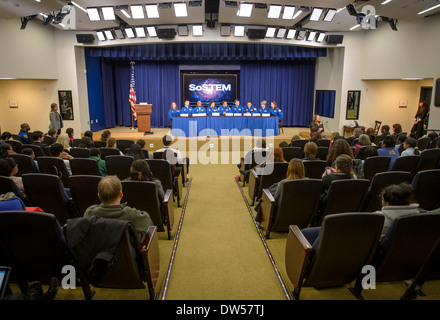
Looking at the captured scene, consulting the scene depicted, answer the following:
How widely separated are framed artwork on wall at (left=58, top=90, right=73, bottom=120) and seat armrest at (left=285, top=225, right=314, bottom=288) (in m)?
10.6

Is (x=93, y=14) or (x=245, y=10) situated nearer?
(x=93, y=14)

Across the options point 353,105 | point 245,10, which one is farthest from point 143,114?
point 353,105

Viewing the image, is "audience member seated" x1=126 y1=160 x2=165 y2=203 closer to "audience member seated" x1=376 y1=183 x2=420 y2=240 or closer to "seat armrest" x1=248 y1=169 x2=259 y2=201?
"seat armrest" x1=248 y1=169 x2=259 y2=201

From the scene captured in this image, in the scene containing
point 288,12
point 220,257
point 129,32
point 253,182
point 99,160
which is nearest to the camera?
point 220,257

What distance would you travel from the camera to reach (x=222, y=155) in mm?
9547

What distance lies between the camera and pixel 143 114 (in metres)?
11.4

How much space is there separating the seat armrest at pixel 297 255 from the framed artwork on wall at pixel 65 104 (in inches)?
418

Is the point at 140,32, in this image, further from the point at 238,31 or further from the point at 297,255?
the point at 297,255

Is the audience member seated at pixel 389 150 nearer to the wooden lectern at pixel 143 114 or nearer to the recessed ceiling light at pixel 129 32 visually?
the wooden lectern at pixel 143 114

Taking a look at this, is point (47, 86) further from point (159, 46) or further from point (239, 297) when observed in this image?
point (239, 297)

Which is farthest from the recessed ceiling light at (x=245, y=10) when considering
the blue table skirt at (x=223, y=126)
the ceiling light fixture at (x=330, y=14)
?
the blue table skirt at (x=223, y=126)

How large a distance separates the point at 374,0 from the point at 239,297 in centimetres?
702

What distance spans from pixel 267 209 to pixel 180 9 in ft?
22.0

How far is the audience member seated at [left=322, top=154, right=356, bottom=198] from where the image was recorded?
11.7 feet
